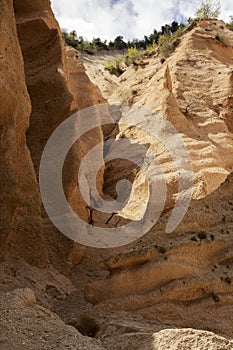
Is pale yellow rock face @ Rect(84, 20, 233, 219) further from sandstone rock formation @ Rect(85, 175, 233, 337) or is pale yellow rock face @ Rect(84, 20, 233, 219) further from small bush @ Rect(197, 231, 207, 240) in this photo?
sandstone rock formation @ Rect(85, 175, 233, 337)

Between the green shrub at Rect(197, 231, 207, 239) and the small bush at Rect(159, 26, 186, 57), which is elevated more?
the small bush at Rect(159, 26, 186, 57)

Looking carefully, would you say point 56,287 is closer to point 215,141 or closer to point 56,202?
point 56,202

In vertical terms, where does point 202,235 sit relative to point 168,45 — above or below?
below

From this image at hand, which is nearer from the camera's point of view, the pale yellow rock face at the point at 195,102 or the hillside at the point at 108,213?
the hillside at the point at 108,213

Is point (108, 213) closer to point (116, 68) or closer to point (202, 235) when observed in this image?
point (202, 235)

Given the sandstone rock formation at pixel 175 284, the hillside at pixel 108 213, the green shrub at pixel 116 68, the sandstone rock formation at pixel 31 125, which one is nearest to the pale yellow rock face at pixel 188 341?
the hillside at pixel 108 213

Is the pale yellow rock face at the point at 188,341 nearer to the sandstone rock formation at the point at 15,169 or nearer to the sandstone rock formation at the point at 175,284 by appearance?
the sandstone rock formation at the point at 175,284

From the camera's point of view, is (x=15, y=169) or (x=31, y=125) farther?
(x=31, y=125)

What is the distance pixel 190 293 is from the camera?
8.31 meters

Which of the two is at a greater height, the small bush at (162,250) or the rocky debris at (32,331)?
the small bush at (162,250)

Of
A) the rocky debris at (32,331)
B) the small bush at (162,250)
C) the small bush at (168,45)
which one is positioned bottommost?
the rocky debris at (32,331)

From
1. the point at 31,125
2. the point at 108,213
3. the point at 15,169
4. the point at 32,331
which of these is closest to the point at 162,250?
the point at 32,331

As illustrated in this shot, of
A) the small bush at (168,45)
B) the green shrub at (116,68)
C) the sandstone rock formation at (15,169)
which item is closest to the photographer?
the sandstone rock formation at (15,169)

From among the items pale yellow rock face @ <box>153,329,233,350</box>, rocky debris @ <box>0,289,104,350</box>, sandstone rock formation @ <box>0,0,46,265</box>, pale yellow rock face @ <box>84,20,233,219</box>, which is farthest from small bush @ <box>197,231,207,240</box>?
pale yellow rock face @ <box>84,20,233,219</box>
